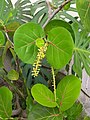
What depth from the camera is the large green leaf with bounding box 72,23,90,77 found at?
0.94 meters

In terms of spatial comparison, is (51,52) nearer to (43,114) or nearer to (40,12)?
(43,114)

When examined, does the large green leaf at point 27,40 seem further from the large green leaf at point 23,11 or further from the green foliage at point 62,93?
the large green leaf at point 23,11

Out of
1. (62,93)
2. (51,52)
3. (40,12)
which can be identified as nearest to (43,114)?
(62,93)

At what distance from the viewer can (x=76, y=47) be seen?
101cm

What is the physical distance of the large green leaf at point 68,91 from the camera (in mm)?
820

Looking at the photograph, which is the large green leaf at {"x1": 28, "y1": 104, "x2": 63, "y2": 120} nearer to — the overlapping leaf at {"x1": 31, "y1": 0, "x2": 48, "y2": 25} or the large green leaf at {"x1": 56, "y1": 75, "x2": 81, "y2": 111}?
the large green leaf at {"x1": 56, "y1": 75, "x2": 81, "y2": 111}

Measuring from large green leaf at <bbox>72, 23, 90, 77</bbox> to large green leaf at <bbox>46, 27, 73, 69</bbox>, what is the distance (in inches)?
7.8

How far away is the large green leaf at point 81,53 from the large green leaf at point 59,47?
20cm

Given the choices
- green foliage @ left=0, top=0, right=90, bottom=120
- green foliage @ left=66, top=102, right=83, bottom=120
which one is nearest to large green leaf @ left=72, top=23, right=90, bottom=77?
green foliage @ left=0, top=0, right=90, bottom=120

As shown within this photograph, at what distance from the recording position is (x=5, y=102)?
91cm

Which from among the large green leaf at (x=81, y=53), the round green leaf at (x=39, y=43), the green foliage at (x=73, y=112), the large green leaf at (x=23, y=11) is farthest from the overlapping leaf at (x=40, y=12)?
the round green leaf at (x=39, y=43)

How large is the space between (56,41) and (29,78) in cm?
64

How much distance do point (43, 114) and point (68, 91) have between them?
0.13 metres

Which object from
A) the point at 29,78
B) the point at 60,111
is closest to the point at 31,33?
the point at 60,111
